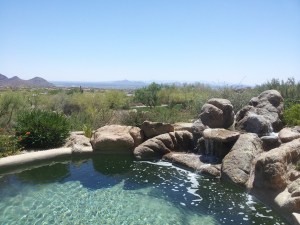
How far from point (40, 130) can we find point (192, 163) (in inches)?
224

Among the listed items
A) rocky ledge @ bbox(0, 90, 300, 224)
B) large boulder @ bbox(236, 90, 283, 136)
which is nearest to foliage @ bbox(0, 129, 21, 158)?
rocky ledge @ bbox(0, 90, 300, 224)

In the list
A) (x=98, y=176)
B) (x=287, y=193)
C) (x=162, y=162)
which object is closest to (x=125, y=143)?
(x=162, y=162)

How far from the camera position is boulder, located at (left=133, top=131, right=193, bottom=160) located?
10.9m

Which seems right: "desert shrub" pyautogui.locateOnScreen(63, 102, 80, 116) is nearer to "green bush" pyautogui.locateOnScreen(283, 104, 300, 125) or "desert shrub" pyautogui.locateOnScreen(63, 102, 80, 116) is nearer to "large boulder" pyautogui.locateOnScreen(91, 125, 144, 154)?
"large boulder" pyautogui.locateOnScreen(91, 125, 144, 154)

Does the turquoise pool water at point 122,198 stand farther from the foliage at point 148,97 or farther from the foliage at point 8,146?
the foliage at point 148,97

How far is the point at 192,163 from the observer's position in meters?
9.85

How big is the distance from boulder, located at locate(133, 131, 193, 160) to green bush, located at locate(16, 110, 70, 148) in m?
3.06

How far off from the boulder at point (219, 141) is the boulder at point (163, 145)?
129cm

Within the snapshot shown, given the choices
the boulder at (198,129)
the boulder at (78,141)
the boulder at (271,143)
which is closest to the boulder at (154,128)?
the boulder at (198,129)

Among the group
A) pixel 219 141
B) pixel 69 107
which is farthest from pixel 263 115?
pixel 69 107

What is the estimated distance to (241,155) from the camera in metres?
8.90

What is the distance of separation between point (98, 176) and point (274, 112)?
8165 mm

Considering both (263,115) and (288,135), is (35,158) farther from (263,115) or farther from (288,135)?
(263,115)

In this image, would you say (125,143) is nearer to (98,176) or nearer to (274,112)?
(98,176)
